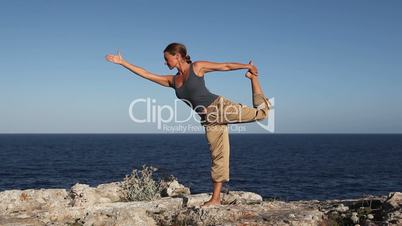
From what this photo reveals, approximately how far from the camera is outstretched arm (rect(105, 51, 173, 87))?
8.31m

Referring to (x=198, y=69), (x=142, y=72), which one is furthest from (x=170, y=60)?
(x=142, y=72)

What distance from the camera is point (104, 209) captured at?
9219mm

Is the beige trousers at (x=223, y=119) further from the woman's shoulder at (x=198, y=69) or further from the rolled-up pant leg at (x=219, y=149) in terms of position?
the woman's shoulder at (x=198, y=69)

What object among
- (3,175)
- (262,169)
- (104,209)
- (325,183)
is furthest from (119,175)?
(104,209)

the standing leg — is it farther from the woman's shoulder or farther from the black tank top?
the woman's shoulder

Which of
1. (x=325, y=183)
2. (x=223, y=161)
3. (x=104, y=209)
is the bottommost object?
(x=325, y=183)

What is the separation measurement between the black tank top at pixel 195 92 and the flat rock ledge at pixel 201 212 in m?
1.97

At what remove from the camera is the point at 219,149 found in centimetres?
861

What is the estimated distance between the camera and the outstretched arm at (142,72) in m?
8.31

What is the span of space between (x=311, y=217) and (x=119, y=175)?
58.7 meters

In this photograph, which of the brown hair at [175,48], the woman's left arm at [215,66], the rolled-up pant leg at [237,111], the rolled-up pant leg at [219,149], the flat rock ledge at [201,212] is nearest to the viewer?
the flat rock ledge at [201,212]

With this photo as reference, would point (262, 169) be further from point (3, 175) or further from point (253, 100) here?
point (253, 100)

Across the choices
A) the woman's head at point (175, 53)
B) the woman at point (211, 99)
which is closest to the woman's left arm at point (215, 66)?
the woman at point (211, 99)

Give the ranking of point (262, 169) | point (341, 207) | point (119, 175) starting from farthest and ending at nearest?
point (262, 169), point (119, 175), point (341, 207)
